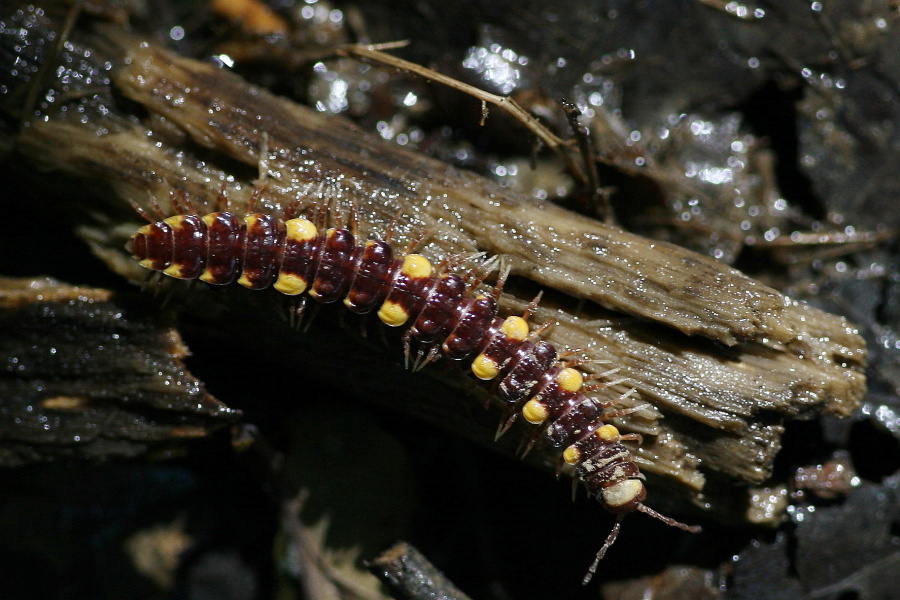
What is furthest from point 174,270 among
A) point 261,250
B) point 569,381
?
point 569,381

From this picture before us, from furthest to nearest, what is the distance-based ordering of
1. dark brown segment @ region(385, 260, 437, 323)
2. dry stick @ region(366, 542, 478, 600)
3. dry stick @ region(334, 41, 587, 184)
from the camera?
1. dry stick @ region(334, 41, 587, 184)
2. dry stick @ region(366, 542, 478, 600)
3. dark brown segment @ region(385, 260, 437, 323)

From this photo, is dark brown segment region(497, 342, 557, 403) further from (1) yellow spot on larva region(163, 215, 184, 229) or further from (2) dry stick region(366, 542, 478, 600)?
(1) yellow spot on larva region(163, 215, 184, 229)

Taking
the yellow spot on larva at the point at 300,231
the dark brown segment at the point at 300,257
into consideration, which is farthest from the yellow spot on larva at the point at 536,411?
the yellow spot on larva at the point at 300,231

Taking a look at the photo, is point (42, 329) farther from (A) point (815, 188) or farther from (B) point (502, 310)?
(A) point (815, 188)

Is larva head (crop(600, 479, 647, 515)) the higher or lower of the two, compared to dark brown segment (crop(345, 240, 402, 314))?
lower

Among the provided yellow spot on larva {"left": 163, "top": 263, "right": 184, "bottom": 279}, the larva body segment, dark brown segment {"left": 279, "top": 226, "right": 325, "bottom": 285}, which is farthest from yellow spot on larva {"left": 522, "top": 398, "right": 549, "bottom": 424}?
yellow spot on larva {"left": 163, "top": 263, "right": 184, "bottom": 279}

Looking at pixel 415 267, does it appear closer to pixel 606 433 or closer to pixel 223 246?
pixel 223 246

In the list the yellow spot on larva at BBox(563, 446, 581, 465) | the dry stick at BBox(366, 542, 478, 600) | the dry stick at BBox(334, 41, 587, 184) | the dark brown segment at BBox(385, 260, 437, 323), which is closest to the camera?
the dark brown segment at BBox(385, 260, 437, 323)

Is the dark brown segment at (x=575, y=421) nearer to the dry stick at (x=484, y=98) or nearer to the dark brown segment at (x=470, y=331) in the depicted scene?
the dark brown segment at (x=470, y=331)
